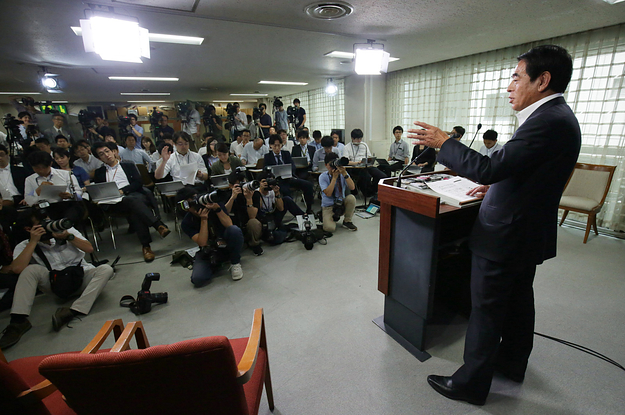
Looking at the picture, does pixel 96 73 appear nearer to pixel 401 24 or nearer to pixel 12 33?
pixel 12 33

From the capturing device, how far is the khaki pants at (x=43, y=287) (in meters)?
2.02

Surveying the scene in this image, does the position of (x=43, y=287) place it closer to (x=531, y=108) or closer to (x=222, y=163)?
(x=222, y=163)

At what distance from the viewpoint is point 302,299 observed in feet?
7.43

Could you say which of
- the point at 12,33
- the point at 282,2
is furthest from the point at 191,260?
the point at 12,33

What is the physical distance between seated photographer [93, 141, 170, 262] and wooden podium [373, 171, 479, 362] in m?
2.68

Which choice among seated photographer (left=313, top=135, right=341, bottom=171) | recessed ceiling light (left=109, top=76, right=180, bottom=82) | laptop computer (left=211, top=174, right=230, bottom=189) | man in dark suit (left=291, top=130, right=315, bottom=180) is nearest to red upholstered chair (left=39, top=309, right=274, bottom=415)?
laptop computer (left=211, top=174, right=230, bottom=189)

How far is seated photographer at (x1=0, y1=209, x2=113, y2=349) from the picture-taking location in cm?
201

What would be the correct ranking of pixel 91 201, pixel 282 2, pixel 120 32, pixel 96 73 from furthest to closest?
pixel 96 73 → pixel 91 201 → pixel 282 2 → pixel 120 32

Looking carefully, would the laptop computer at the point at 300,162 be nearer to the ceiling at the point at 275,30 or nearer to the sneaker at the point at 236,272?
the ceiling at the point at 275,30

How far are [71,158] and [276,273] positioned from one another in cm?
382

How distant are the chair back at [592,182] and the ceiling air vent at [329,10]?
9.98 feet

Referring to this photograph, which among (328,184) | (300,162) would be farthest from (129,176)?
(328,184)

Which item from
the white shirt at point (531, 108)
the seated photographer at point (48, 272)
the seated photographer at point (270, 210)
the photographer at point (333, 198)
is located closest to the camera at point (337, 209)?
the photographer at point (333, 198)

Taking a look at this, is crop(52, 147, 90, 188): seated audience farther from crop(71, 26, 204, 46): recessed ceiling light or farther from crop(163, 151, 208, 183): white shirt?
crop(71, 26, 204, 46): recessed ceiling light
